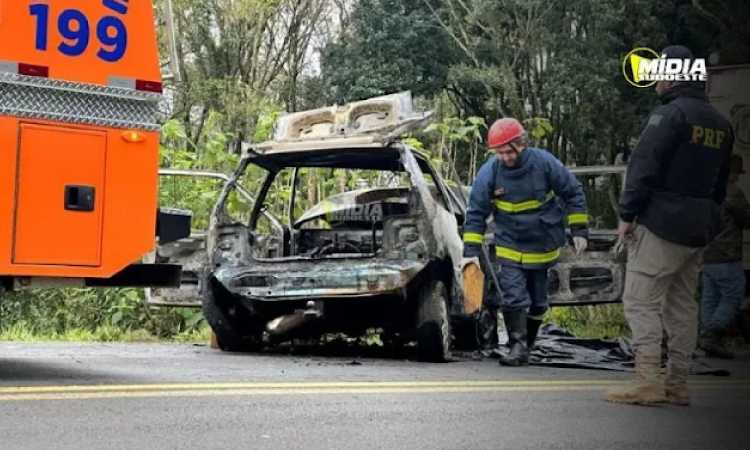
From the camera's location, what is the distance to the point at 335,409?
551 cm

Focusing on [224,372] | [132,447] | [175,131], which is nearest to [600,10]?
[175,131]

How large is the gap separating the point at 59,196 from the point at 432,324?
310 cm

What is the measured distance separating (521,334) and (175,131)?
7.66m

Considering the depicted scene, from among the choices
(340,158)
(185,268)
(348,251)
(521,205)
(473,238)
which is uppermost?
(340,158)

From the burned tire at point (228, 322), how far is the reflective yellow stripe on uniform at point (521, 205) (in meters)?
2.35

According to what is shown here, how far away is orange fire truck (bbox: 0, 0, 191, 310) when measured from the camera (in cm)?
629

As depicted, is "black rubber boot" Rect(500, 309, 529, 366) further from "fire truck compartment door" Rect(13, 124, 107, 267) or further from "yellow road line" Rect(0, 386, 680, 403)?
"fire truck compartment door" Rect(13, 124, 107, 267)

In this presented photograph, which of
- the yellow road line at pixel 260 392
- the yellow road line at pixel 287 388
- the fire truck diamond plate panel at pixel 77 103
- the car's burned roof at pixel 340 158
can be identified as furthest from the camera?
the car's burned roof at pixel 340 158

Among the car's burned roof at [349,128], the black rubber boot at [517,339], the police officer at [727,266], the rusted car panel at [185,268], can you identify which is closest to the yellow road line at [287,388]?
the black rubber boot at [517,339]

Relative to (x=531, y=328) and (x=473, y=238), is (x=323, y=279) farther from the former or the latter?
(x=531, y=328)

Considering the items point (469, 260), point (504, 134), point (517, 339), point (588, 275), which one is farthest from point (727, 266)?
point (469, 260)

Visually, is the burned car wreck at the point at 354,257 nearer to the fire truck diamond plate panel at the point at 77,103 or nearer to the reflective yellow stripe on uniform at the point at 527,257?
the reflective yellow stripe on uniform at the point at 527,257

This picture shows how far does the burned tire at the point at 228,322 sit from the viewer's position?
8914 millimetres

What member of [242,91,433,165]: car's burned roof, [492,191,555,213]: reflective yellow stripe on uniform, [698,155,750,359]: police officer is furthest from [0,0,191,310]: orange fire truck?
[698,155,750,359]: police officer
